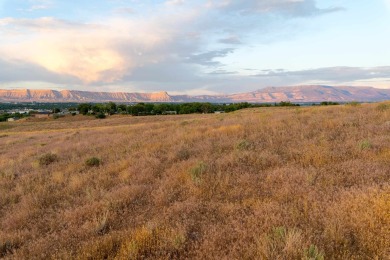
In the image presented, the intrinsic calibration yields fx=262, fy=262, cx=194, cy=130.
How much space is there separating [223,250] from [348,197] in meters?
2.65

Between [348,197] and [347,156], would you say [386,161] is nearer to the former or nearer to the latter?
[347,156]

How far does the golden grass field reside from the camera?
402cm

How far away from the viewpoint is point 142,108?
107m

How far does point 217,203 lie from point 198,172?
176 centimetres

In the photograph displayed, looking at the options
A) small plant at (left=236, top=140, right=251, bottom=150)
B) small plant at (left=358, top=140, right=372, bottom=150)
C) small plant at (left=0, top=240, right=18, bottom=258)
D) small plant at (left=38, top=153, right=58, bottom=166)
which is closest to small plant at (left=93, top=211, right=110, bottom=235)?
small plant at (left=0, top=240, right=18, bottom=258)

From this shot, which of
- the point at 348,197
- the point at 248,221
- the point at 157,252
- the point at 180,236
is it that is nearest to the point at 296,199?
the point at 348,197

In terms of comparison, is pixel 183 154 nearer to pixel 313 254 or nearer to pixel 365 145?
pixel 365 145

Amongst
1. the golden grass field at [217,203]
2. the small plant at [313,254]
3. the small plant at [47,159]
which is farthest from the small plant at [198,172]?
the small plant at [47,159]

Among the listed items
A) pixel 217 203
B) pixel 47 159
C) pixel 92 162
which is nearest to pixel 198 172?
pixel 217 203

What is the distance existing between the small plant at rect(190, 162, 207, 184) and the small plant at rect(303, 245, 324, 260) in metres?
3.52

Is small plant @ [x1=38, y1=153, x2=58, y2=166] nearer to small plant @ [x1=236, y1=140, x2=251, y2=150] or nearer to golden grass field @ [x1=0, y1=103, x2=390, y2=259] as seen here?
golden grass field @ [x1=0, y1=103, x2=390, y2=259]

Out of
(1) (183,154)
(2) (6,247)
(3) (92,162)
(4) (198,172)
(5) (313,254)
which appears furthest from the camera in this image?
(3) (92,162)

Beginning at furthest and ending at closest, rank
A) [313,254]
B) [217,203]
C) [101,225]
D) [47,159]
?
[47,159] < [217,203] < [101,225] < [313,254]

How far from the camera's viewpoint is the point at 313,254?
11.3ft
